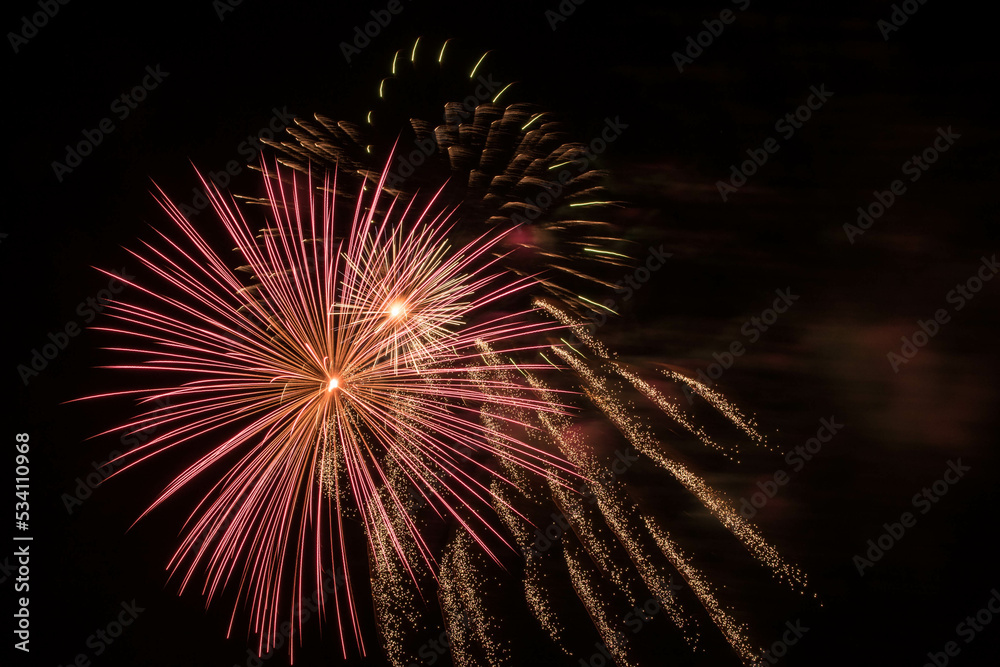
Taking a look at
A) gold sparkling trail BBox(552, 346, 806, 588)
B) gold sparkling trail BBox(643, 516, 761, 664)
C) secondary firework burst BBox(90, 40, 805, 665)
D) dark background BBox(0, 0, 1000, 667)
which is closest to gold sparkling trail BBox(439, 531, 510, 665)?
secondary firework burst BBox(90, 40, 805, 665)

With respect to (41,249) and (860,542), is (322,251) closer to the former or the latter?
(41,249)

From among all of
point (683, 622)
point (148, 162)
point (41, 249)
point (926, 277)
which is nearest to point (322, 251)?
point (148, 162)

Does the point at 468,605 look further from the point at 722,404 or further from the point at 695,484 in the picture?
the point at 722,404

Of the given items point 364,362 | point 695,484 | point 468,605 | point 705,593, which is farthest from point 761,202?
point 468,605

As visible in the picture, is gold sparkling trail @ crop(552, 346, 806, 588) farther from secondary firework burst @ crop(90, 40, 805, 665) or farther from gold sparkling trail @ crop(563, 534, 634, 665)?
gold sparkling trail @ crop(563, 534, 634, 665)

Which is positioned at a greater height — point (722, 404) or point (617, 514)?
point (722, 404)

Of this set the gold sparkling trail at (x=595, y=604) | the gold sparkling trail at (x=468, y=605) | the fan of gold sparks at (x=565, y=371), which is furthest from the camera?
the gold sparkling trail at (x=468, y=605)

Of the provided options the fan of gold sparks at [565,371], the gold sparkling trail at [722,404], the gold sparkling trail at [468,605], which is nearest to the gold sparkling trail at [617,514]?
the fan of gold sparks at [565,371]

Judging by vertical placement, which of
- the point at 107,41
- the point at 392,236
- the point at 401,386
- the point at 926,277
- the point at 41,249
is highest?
the point at 107,41

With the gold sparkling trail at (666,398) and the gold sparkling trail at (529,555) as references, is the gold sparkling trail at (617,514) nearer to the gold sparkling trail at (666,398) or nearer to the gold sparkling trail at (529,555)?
the gold sparkling trail at (529,555)
